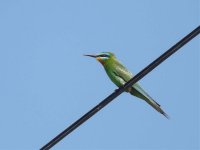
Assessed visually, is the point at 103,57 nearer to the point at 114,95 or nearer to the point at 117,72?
the point at 117,72

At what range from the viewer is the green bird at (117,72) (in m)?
6.37

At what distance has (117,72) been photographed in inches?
275

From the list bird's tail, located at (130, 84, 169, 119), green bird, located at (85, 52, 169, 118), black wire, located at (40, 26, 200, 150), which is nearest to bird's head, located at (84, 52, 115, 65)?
green bird, located at (85, 52, 169, 118)

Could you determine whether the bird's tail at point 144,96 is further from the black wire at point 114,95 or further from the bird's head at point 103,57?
the black wire at point 114,95

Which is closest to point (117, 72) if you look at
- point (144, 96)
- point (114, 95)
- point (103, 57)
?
point (103, 57)

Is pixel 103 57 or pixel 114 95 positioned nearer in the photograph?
pixel 114 95

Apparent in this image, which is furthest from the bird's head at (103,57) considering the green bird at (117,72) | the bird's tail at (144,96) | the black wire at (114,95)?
the black wire at (114,95)

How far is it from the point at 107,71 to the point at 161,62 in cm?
339

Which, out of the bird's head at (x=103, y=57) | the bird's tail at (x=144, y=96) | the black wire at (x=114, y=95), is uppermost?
the bird's head at (x=103, y=57)

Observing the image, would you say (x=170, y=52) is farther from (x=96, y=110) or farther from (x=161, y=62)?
(x=96, y=110)

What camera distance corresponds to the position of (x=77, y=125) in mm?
3840

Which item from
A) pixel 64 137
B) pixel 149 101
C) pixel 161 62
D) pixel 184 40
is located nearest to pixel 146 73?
pixel 161 62

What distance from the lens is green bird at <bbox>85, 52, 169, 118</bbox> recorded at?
20.9 ft

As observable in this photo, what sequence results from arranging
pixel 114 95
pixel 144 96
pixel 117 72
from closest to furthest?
pixel 114 95, pixel 144 96, pixel 117 72
